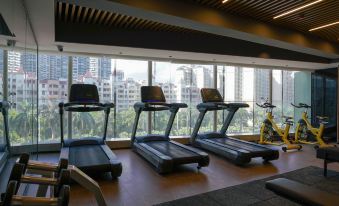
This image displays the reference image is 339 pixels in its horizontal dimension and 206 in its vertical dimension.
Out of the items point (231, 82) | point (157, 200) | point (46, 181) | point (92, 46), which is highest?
point (92, 46)

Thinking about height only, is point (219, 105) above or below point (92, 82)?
below

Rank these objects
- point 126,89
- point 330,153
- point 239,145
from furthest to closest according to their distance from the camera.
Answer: point 126,89 → point 239,145 → point 330,153

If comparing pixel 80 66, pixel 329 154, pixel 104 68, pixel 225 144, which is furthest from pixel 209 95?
pixel 80 66


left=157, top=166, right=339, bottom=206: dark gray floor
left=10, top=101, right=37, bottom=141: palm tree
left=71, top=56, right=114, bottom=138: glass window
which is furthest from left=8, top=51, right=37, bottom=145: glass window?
left=71, top=56, right=114, bottom=138: glass window

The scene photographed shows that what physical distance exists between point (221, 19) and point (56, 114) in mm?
4609

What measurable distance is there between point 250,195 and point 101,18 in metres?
4.07

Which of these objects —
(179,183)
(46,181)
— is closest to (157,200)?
(179,183)

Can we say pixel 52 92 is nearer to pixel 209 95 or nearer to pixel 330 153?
pixel 209 95

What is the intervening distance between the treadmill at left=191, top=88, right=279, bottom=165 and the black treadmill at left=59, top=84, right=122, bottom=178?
2.44 m

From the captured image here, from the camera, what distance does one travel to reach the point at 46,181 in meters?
1.56

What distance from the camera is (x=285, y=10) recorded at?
167 inches

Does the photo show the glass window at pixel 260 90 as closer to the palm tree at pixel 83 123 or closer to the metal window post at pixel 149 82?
the metal window post at pixel 149 82

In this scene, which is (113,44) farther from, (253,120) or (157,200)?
(253,120)

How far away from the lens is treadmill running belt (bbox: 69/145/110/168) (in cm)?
407
